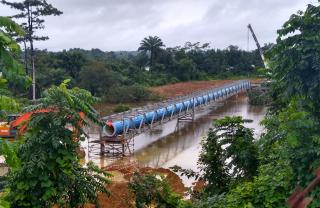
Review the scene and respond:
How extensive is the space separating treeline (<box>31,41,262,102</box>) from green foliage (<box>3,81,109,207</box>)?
28.6 meters

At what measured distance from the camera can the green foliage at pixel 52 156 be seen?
8234 millimetres

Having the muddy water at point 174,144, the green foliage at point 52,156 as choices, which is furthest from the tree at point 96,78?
the green foliage at point 52,156

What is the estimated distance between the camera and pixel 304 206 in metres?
1.67

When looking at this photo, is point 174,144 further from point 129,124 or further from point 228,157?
point 228,157

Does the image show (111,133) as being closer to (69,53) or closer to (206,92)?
(206,92)

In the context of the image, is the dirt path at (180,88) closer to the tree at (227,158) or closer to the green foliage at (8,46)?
the tree at (227,158)

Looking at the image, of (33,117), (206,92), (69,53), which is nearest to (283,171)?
(33,117)

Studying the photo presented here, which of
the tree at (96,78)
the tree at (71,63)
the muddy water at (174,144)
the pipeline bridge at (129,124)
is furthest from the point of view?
the tree at (71,63)

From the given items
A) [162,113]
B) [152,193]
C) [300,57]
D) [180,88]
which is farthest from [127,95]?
[300,57]

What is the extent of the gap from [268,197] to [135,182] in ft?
10.2

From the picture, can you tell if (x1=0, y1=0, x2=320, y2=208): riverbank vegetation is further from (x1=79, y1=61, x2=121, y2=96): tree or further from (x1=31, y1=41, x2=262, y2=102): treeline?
(x1=79, y1=61, x2=121, y2=96): tree

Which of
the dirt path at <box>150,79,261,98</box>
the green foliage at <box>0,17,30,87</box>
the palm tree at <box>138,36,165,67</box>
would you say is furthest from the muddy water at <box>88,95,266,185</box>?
the palm tree at <box>138,36,165,67</box>

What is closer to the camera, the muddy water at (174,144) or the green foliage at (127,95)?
the muddy water at (174,144)

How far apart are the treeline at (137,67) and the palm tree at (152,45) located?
1.13ft
